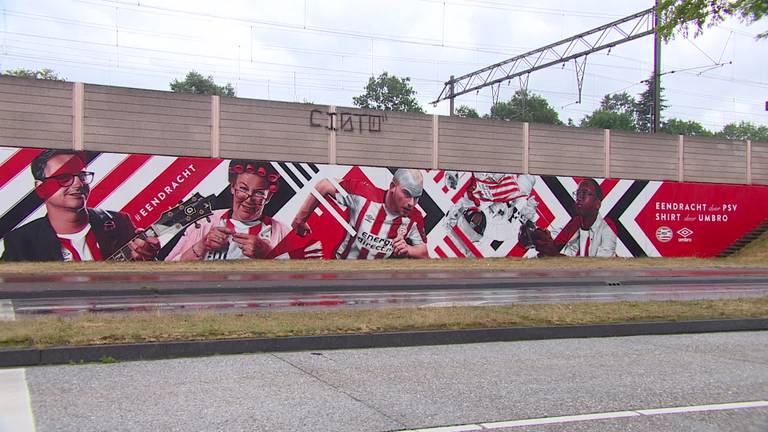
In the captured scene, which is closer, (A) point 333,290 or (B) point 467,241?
(A) point 333,290

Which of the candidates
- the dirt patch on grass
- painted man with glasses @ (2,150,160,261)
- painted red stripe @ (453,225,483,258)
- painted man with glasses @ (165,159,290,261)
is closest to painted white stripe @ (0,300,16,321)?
the dirt patch on grass

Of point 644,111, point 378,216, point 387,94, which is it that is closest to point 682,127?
point 644,111

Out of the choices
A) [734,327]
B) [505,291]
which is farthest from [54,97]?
[734,327]

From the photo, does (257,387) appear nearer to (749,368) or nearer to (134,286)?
(749,368)

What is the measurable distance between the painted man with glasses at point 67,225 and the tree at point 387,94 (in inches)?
2719

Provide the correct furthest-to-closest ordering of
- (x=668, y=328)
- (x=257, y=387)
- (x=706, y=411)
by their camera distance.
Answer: (x=668, y=328), (x=257, y=387), (x=706, y=411)

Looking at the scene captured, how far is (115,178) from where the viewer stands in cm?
2470

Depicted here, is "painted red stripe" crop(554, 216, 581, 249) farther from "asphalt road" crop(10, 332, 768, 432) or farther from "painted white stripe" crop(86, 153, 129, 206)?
"asphalt road" crop(10, 332, 768, 432)

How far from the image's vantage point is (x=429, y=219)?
97.5 feet

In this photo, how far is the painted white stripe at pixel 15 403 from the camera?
5164 millimetres

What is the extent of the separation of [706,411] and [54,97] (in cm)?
2420

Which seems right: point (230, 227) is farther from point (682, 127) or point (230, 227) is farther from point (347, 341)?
point (682, 127)

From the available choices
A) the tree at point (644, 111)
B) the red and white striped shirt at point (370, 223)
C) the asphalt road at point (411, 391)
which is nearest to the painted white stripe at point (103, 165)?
the red and white striped shirt at point (370, 223)

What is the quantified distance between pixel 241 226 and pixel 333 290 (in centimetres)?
1038
